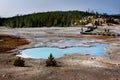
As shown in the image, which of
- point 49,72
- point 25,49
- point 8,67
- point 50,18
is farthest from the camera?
point 50,18

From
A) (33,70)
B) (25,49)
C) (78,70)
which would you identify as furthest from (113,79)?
(25,49)

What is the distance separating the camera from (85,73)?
25.5m

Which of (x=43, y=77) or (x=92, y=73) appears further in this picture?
(x=92, y=73)

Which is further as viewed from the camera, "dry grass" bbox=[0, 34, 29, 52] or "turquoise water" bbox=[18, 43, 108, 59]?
"dry grass" bbox=[0, 34, 29, 52]

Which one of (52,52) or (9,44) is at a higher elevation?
(9,44)

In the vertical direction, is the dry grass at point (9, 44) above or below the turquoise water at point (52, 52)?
above

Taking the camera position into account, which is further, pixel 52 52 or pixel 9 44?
pixel 9 44

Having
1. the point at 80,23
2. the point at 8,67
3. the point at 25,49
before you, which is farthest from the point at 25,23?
the point at 8,67

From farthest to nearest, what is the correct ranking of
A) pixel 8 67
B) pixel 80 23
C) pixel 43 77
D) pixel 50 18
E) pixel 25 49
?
pixel 50 18, pixel 80 23, pixel 25 49, pixel 8 67, pixel 43 77

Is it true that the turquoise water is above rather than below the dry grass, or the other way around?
below

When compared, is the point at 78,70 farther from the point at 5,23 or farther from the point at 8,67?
the point at 5,23

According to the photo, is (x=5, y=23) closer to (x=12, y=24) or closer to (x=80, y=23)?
(x=12, y=24)

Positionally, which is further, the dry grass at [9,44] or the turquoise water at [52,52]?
the dry grass at [9,44]

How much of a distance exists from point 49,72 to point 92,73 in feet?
13.6
